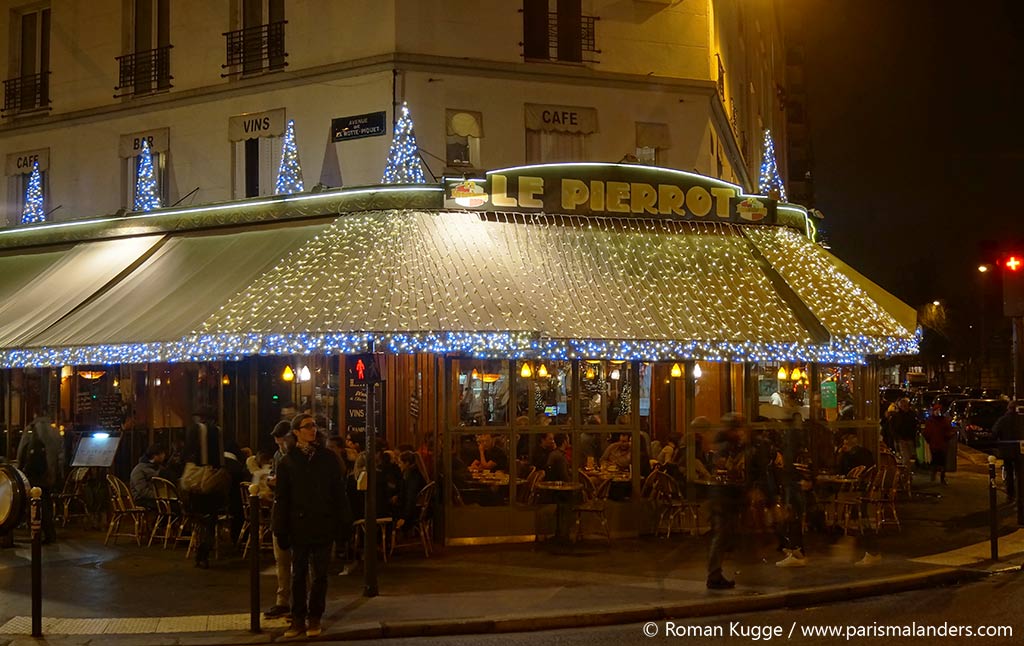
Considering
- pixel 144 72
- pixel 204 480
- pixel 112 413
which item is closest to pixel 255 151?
pixel 144 72

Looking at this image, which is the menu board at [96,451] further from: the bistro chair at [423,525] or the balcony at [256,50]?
the balcony at [256,50]

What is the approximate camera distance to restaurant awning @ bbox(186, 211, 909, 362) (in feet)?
40.9

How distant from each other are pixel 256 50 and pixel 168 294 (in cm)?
467

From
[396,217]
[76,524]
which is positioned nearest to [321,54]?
[396,217]

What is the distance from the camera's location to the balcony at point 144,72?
17.5m

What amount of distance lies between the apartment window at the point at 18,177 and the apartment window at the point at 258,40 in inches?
179

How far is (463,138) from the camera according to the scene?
1570cm

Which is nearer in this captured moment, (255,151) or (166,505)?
(166,505)

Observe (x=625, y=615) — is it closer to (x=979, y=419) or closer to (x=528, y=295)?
(x=528, y=295)

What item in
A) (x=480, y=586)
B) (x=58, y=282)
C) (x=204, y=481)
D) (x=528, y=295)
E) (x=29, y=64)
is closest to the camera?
(x=480, y=586)

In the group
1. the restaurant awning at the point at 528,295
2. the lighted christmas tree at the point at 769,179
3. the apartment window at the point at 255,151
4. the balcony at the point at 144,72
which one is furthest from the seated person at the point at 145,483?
the lighted christmas tree at the point at 769,179

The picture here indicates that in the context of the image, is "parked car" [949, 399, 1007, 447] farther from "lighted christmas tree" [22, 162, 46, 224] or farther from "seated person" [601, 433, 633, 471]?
"lighted christmas tree" [22, 162, 46, 224]

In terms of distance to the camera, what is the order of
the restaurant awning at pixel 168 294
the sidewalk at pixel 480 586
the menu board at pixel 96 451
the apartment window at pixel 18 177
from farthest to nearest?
the apartment window at pixel 18 177 → the menu board at pixel 96 451 → the restaurant awning at pixel 168 294 → the sidewalk at pixel 480 586

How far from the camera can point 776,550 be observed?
1280cm
